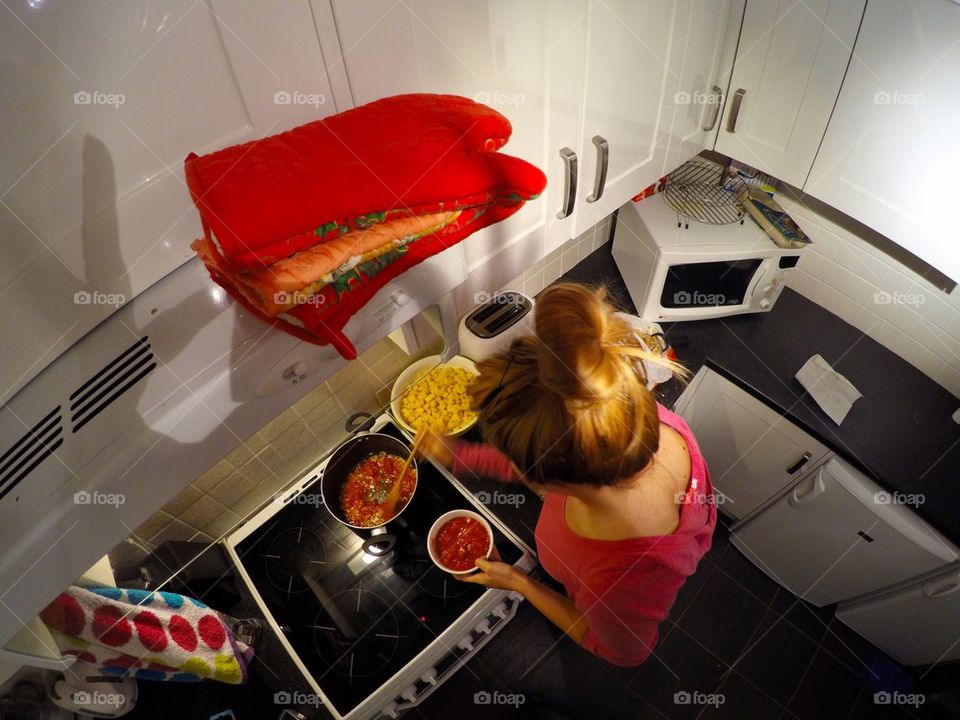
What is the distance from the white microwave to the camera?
142 cm

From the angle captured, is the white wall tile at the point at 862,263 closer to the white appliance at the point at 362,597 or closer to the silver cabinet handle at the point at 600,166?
the silver cabinet handle at the point at 600,166

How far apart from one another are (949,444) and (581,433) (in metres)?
1.29

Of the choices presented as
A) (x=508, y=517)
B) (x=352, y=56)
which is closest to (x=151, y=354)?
(x=352, y=56)

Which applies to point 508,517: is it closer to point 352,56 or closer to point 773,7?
point 352,56

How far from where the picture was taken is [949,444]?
1348mm

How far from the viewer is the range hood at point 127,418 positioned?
43cm
